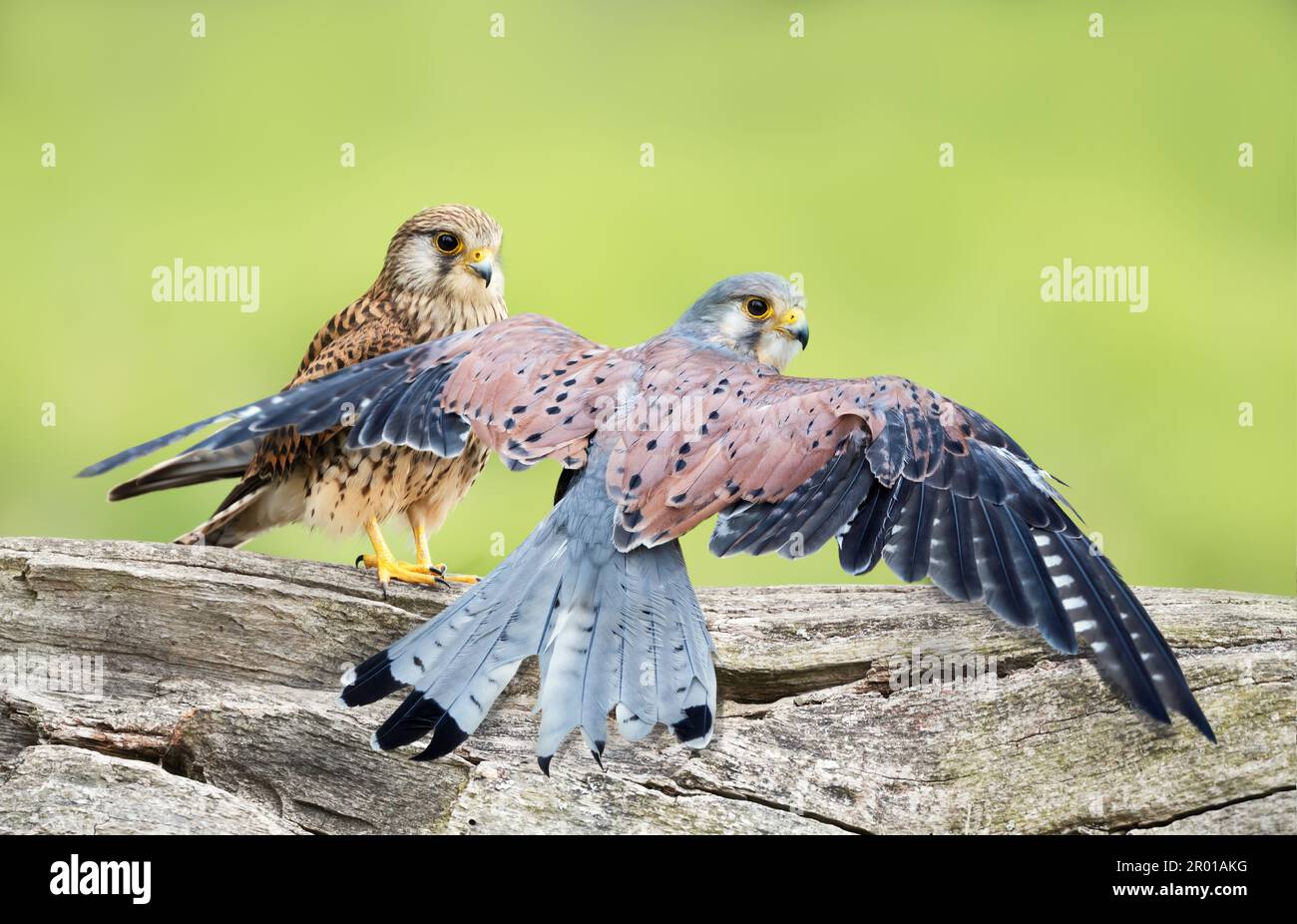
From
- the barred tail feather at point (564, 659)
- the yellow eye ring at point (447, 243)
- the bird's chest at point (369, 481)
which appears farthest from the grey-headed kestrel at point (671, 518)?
the yellow eye ring at point (447, 243)

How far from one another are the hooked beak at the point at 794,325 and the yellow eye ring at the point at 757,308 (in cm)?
4

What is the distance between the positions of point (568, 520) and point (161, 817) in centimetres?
112

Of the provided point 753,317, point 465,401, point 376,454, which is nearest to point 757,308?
point 753,317

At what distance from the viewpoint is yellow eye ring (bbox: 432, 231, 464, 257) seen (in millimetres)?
4066

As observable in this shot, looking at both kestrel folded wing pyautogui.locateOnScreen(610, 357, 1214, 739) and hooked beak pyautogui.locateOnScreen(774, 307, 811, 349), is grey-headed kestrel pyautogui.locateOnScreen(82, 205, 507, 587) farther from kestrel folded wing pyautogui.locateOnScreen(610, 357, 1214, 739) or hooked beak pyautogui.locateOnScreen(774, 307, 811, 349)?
kestrel folded wing pyautogui.locateOnScreen(610, 357, 1214, 739)

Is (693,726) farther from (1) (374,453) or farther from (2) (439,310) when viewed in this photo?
(2) (439,310)

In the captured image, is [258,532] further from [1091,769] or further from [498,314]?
[1091,769]

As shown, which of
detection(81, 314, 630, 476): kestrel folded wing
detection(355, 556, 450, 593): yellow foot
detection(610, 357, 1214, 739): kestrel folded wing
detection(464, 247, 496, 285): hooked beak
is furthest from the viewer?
detection(464, 247, 496, 285): hooked beak

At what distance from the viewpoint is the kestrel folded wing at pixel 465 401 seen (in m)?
3.21

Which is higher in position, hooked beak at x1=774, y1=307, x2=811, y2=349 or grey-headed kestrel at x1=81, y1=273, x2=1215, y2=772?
hooked beak at x1=774, y1=307, x2=811, y2=349

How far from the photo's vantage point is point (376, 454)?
383 centimetres

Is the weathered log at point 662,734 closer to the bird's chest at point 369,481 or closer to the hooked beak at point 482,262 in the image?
the bird's chest at point 369,481

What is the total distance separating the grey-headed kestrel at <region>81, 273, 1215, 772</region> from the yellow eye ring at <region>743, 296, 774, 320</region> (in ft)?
0.82

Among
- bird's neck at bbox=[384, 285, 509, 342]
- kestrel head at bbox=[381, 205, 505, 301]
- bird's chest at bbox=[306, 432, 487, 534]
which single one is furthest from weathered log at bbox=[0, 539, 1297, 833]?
kestrel head at bbox=[381, 205, 505, 301]
